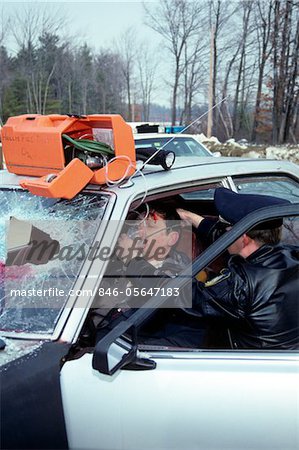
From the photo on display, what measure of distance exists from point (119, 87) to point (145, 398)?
47023 millimetres

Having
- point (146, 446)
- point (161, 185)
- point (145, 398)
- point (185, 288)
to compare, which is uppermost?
point (161, 185)

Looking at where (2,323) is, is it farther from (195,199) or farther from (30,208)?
(195,199)

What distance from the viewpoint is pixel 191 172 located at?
223 cm

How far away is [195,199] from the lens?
126 inches

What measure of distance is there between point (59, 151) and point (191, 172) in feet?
2.32

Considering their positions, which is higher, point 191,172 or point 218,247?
point 191,172

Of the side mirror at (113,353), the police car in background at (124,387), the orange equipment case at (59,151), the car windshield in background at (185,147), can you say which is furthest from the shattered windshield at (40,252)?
the car windshield in background at (185,147)

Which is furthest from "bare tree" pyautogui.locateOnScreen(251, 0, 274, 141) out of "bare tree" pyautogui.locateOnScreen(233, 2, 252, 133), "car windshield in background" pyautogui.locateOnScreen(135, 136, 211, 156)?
"car windshield in background" pyautogui.locateOnScreen(135, 136, 211, 156)

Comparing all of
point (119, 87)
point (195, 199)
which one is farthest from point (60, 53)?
point (195, 199)

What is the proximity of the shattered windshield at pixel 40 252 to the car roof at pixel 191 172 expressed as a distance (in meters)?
0.12

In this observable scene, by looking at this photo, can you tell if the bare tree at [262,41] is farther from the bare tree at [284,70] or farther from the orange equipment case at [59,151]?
the orange equipment case at [59,151]

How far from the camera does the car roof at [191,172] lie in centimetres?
193

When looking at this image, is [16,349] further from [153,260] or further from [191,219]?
[191,219]

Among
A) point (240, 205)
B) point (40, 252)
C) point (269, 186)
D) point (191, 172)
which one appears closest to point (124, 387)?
point (40, 252)
